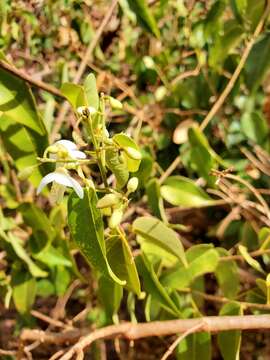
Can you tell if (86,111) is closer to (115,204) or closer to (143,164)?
(115,204)

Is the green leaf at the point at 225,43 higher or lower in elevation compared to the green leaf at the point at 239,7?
lower

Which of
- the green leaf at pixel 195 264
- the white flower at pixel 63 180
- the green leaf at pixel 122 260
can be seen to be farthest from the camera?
the green leaf at pixel 195 264

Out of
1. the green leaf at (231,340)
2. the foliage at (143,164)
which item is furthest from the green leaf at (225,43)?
the green leaf at (231,340)

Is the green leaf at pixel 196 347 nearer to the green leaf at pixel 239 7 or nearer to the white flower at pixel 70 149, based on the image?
the white flower at pixel 70 149

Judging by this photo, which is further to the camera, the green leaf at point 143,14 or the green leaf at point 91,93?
the green leaf at point 143,14

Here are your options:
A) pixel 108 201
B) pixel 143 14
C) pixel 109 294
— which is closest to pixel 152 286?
pixel 109 294
